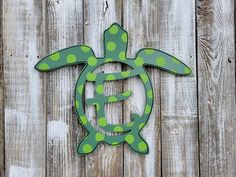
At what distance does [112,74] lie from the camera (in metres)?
1.80

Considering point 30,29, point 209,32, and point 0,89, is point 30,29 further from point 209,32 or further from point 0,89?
point 209,32

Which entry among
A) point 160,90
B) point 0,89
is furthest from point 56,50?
point 160,90

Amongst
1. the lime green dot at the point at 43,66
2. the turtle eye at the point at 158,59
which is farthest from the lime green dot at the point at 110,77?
the lime green dot at the point at 43,66

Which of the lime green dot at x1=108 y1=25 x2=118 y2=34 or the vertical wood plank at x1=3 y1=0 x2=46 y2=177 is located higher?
the lime green dot at x1=108 y1=25 x2=118 y2=34

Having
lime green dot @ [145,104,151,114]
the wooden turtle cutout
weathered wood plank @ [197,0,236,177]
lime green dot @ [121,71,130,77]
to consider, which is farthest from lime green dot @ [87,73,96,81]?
weathered wood plank @ [197,0,236,177]

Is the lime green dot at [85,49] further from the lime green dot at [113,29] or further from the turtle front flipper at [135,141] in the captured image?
the turtle front flipper at [135,141]

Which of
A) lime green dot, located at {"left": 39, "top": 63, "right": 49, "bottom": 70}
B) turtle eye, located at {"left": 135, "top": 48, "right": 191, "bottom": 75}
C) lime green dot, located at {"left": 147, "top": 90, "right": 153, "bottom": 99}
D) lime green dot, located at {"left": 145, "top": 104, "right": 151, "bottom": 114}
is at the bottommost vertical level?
lime green dot, located at {"left": 145, "top": 104, "right": 151, "bottom": 114}

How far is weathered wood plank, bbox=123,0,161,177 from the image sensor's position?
1.81 metres

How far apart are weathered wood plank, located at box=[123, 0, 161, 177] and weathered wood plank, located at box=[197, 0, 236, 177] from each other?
0.16 m

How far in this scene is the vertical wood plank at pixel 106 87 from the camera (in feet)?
5.93

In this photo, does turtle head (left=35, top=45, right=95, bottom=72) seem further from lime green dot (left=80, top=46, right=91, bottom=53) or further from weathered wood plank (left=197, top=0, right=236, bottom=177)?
weathered wood plank (left=197, top=0, right=236, bottom=177)

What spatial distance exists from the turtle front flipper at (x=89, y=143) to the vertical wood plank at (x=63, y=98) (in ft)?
0.11

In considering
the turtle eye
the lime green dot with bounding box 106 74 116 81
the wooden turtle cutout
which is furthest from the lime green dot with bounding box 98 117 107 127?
the turtle eye

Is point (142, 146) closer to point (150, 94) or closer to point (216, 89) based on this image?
point (150, 94)
